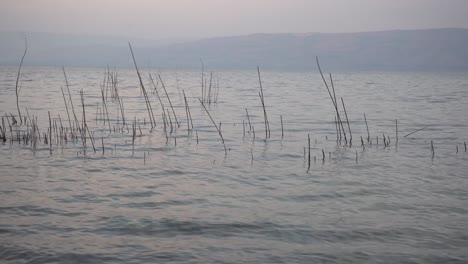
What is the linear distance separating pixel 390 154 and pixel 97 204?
6.53 m

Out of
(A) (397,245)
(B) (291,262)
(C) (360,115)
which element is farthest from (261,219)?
(C) (360,115)

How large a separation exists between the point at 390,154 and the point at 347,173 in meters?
2.35

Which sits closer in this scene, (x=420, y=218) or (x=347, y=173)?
(x=420, y=218)

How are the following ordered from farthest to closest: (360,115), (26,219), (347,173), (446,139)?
(360,115), (446,139), (347,173), (26,219)

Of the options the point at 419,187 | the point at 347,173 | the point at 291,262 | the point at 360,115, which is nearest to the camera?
the point at 291,262

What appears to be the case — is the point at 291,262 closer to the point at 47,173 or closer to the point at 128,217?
the point at 128,217

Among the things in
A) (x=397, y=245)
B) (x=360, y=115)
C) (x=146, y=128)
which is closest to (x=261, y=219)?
(x=397, y=245)

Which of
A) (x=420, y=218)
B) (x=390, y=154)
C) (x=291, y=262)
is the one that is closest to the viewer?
(x=291, y=262)

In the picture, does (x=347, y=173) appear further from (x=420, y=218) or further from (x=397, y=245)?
(x=397, y=245)

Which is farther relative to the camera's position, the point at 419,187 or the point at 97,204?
the point at 419,187

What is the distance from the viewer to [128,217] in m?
5.18

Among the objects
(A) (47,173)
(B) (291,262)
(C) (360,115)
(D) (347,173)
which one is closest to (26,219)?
(A) (47,173)

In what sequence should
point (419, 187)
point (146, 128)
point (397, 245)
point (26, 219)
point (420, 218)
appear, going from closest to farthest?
point (397, 245) → point (26, 219) → point (420, 218) → point (419, 187) → point (146, 128)

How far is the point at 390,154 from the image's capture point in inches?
380
